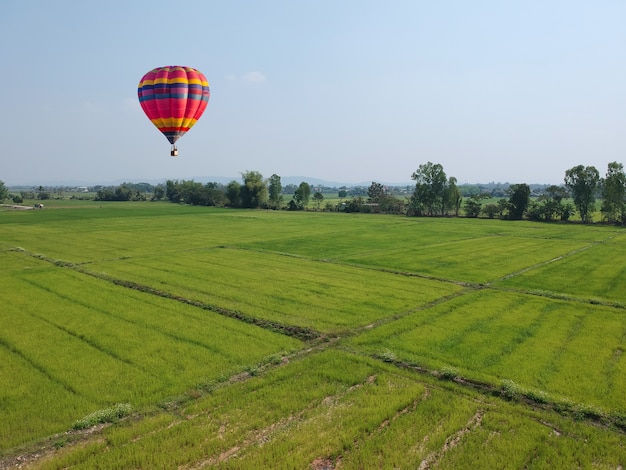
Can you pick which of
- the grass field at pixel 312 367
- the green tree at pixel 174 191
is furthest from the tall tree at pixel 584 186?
the green tree at pixel 174 191

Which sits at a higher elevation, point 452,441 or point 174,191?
point 174,191

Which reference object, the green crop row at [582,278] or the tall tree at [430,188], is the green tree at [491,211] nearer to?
the tall tree at [430,188]

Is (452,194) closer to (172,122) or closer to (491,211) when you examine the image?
(491,211)

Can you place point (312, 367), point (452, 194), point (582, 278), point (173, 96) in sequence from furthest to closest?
point (452, 194), point (173, 96), point (582, 278), point (312, 367)

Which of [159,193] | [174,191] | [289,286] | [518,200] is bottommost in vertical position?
[289,286]

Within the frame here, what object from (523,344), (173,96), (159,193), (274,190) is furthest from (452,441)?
(159,193)

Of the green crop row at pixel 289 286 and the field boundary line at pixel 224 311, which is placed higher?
the green crop row at pixel 289 286

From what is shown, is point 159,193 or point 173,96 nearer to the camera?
point 173,96

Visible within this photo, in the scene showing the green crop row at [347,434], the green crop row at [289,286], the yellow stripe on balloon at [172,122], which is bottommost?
the green crop row at [347,434]
